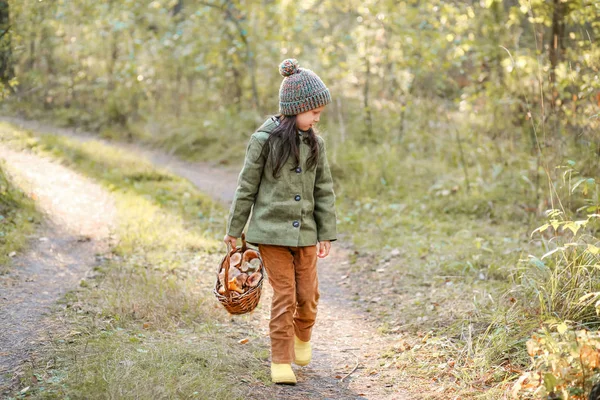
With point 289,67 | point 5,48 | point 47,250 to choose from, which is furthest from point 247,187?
point 5,48

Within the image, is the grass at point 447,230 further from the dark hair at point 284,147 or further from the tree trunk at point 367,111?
the dark hair at point 284,147

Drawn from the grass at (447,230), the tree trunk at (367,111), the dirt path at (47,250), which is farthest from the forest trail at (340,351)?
the tree trunk at (367,111)

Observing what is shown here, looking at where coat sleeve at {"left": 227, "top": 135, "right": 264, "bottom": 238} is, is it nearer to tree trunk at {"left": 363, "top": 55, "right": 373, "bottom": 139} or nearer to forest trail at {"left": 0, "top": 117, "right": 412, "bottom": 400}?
forest trail at {"left": 0, "top": 117, "right": 412, "bottom": 400}

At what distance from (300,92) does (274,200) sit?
2.17 feet

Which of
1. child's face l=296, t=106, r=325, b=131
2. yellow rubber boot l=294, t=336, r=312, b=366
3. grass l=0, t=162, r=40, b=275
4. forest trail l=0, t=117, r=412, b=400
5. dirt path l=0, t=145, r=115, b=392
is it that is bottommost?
forest trail l=0, t=117, r=412, b=400

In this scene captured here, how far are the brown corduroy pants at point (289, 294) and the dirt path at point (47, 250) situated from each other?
146 centimetres

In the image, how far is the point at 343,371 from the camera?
13.0ft

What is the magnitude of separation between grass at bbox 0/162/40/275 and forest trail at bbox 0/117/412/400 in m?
2.25

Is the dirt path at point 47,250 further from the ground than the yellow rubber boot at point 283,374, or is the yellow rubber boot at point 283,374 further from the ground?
the dirt path at point 47,250

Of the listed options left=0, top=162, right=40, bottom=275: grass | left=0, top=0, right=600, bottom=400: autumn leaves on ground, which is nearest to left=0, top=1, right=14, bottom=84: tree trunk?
left=0, top=0, right=600, bottom=400: autumn leaves on ground

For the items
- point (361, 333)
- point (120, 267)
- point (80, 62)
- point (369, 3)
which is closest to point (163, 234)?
point (120, 267)

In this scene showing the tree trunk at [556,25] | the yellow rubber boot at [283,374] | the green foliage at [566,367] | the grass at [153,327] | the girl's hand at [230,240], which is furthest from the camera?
the tree trunk at [556,25]

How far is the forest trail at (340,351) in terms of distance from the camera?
3.63 m

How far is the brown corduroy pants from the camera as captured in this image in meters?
3.62
